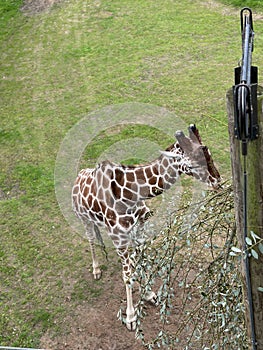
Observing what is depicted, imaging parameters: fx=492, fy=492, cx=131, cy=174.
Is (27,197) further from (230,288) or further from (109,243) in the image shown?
(230,288)

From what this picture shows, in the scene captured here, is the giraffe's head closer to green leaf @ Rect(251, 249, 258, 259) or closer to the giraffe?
the giraffe

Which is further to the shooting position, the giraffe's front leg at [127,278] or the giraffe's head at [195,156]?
the giraffe's front leg at [127,278]

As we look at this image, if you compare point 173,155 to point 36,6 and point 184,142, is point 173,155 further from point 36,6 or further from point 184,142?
point 36,6

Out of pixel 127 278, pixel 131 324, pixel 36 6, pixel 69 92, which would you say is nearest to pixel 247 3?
pixel 69 92

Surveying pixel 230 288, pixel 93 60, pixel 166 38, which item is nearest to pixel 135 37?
pixel 166 38

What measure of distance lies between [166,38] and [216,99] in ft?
11.3

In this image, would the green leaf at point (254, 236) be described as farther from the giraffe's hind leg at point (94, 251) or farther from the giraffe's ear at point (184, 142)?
the giraffe's hind leg at point (94, 251)

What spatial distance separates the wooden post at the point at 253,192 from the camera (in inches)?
69.9

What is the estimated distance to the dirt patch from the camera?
45.5 feet

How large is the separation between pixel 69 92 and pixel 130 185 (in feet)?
19.0

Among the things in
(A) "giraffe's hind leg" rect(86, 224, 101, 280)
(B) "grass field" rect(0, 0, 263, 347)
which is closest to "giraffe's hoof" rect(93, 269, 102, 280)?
(A) "giraffe's hind leg" rect(86, 224, 101, 280)

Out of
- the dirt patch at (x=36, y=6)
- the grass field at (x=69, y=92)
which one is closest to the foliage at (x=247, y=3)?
the grass field at (x=69, y=92)

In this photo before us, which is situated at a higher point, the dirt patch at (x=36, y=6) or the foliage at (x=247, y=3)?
the dirt patch at (x=36, y=6)

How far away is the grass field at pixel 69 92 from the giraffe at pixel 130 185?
0.90 meters
